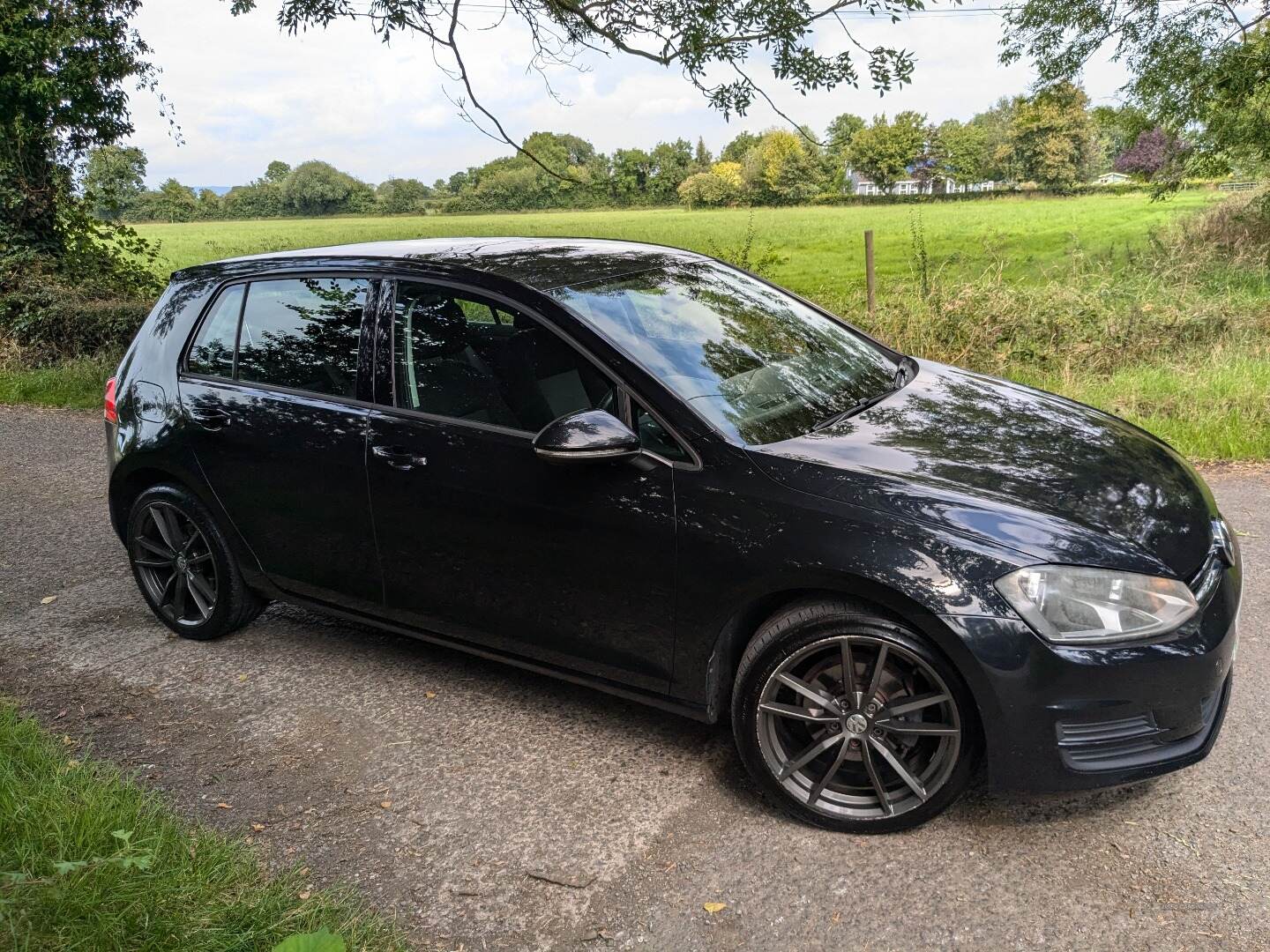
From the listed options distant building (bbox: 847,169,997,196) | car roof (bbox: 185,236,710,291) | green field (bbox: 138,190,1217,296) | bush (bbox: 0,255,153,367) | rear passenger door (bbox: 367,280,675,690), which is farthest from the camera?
distant building (bbox: 847,169,997,196)

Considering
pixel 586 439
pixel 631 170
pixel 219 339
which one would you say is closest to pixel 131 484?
pixel 219 339

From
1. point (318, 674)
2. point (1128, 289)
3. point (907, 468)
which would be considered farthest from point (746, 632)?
point (1128, 289)

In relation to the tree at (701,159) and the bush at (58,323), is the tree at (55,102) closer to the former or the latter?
the bush at (58,323)

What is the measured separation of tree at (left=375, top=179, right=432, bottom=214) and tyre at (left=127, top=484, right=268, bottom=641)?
154 feet

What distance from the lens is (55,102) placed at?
13.4m

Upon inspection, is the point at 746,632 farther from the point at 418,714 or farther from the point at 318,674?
the point at 318,674

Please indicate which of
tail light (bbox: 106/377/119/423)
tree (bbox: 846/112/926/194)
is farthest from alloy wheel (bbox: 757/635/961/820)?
tree (bbox: 846/112/926/194)

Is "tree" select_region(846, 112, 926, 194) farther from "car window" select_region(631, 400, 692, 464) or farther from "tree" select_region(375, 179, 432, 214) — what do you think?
"car window" select_region(631, 400, 692, 464)

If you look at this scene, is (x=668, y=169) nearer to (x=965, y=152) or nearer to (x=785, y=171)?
(x=785, y=171)

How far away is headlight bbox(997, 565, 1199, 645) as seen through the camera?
2.57m

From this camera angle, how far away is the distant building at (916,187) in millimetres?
54531

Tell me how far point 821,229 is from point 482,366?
3639 cm

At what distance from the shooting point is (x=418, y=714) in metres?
3.75

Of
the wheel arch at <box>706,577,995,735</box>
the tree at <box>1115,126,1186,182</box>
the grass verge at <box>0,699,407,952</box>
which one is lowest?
the grass verge at <box>0,699,407,952</box>
